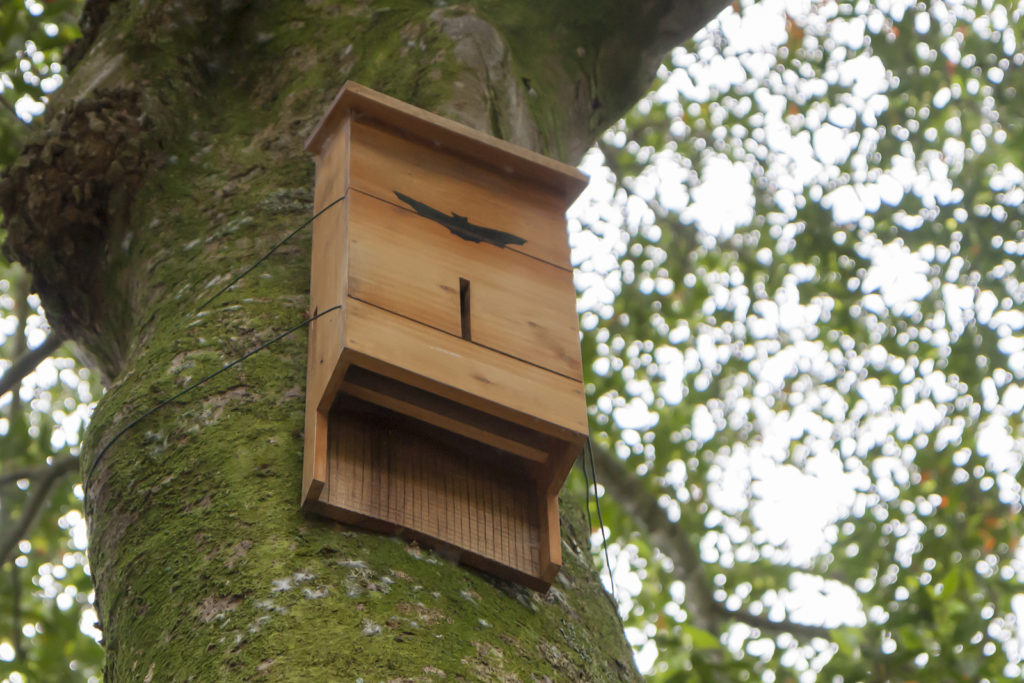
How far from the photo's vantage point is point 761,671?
5117 mm

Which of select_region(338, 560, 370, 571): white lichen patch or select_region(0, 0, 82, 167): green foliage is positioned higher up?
A: select_region(0, 0, 82, 167): green foliage

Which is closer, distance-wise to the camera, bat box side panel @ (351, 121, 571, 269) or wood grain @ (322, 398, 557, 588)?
wood grain @ (322, 398, 557, 588)

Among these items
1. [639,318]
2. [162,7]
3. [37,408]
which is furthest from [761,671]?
[37,408]

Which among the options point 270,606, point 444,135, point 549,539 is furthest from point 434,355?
point 444,135

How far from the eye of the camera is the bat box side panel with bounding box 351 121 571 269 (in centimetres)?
210

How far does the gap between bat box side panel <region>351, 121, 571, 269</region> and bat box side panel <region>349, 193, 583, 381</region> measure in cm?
6

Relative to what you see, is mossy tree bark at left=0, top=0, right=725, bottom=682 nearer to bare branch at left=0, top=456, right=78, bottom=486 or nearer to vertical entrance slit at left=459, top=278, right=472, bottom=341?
vertical entrance slit at left=459, top=278, right=472, bottom=341

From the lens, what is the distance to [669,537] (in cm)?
637

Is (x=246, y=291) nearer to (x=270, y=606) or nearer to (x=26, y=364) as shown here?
(x=270, y=606)

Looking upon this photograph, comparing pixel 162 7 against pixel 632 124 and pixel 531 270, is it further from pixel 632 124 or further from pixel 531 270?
pixel 632 124

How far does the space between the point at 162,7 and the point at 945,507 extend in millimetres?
4904

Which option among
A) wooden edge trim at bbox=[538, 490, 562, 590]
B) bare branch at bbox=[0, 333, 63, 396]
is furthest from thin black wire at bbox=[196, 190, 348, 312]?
bare branch at bbox=[0, 333, 63, 396]

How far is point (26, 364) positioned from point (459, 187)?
220cm

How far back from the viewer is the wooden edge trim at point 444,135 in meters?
2.13
